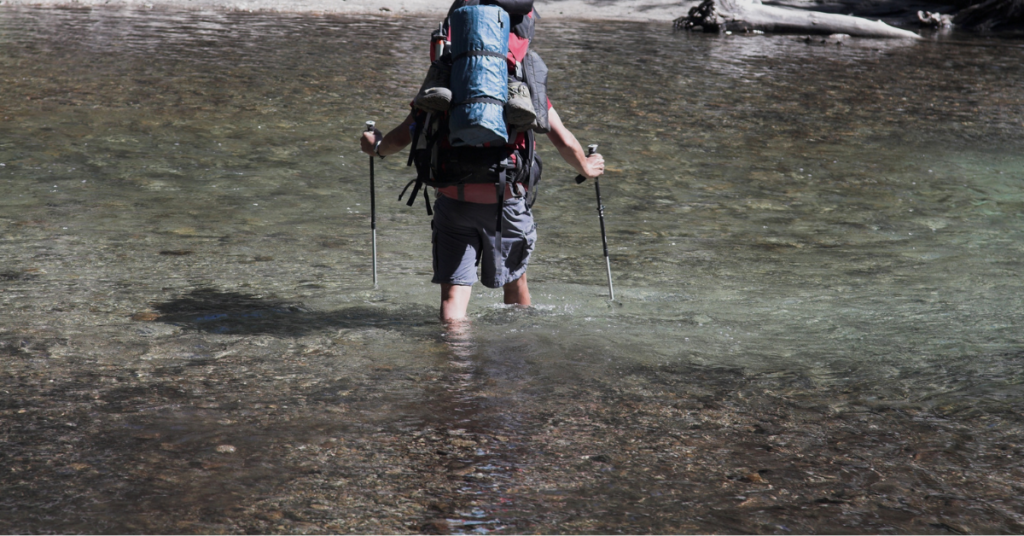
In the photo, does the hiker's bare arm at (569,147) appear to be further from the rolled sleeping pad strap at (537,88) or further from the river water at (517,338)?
the river water at (517,338)

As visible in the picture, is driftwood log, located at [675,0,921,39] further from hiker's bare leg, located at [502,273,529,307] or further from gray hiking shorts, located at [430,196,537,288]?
gray hiking shorts, located at [430,196,537,288]

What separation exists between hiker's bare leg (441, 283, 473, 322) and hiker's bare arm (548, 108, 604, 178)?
99cm

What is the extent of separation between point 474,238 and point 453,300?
0.44 m

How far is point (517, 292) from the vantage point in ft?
19.3

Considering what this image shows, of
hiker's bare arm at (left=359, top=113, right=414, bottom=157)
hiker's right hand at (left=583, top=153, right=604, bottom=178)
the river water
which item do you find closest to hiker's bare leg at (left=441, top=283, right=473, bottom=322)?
the river water

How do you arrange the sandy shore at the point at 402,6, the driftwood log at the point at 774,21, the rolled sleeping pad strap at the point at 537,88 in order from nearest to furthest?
the rolled sleeping pad strap at the point at 537,88 → the driftwood log at the point at 774,21 → the sandy shore at the point at 402,6

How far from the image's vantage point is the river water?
12.7ft

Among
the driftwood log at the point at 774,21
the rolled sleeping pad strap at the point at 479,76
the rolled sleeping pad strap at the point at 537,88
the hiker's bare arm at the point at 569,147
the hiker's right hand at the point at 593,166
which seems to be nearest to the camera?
the rolled sleeping pad strap at the point at 479,76

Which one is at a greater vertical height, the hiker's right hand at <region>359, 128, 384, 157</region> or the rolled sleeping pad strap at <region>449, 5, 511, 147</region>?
the rolled sleeping pad strap at <region>449, 5, 511, 147</region>

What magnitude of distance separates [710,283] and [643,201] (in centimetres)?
267

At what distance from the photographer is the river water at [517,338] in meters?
3.87

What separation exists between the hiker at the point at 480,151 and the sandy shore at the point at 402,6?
87.7ft

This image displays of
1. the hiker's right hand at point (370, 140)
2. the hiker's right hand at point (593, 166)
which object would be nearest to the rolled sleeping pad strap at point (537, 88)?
the hiker's right hand at point (593, 166)

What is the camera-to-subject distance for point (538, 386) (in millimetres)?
5113
